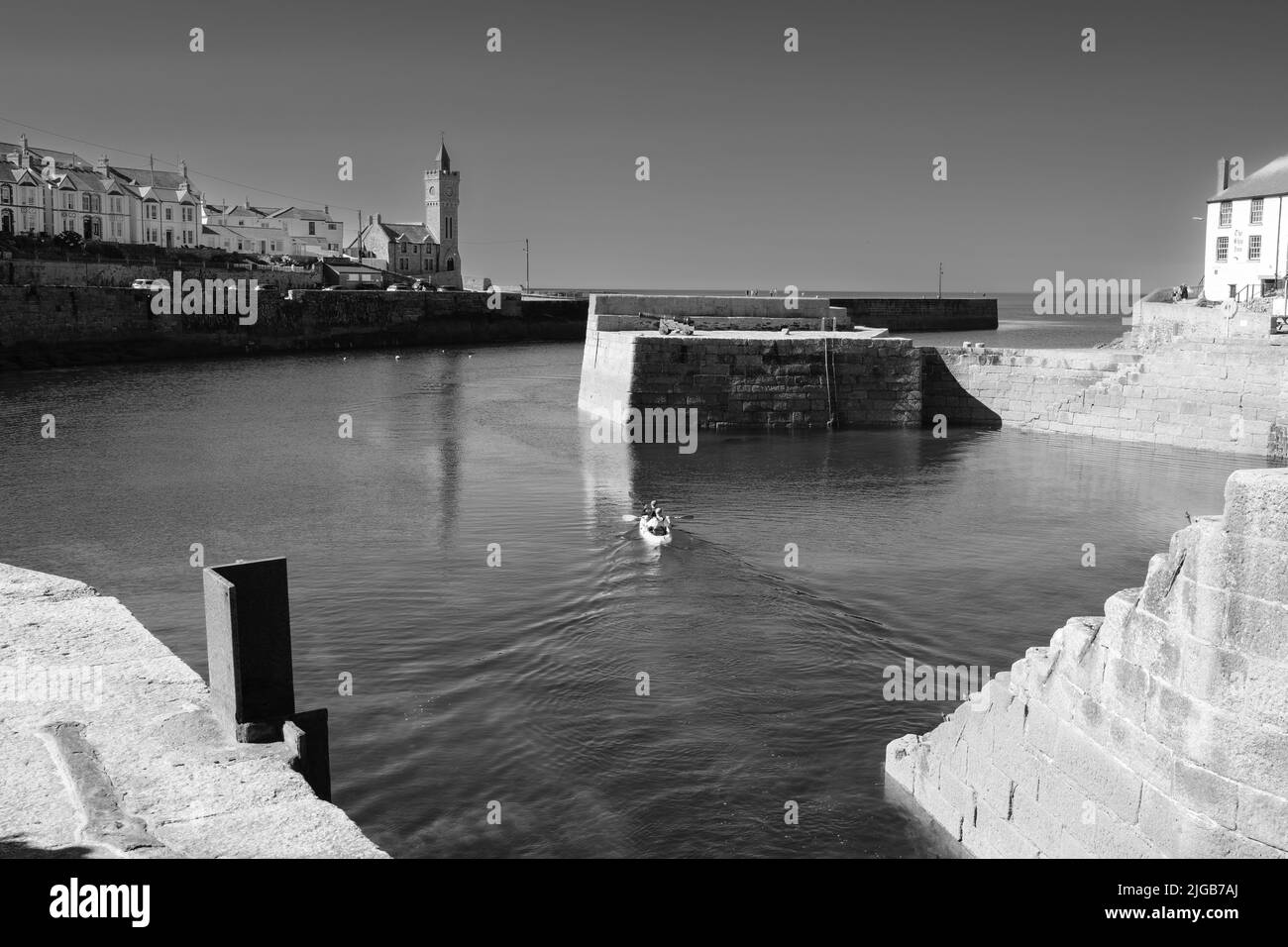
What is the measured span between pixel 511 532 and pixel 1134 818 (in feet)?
47.3

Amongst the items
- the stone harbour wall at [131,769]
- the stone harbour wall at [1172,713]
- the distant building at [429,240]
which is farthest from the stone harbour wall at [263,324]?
the stone harbour wall at [1172,713]

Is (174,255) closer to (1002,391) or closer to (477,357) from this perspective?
(477,357)

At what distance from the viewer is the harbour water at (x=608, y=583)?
9938mm

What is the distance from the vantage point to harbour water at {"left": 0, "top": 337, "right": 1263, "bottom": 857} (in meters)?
9.94

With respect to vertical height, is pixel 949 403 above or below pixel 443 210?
below

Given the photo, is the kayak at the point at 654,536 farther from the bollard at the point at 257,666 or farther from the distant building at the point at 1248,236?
the distant building at the point at 1248,236

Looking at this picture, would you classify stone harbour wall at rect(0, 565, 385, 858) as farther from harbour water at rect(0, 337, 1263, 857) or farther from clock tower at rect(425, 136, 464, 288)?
clock tower at rect(425, 136, 464, 288)

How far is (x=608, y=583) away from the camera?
1628 centimetres

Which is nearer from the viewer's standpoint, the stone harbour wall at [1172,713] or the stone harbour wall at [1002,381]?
the stone harbour wall at [1172,713]

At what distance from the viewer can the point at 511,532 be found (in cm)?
1994

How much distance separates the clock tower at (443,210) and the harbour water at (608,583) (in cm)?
9905

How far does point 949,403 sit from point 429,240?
10321 cm

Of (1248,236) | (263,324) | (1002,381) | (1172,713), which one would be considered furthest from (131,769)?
(263,324)

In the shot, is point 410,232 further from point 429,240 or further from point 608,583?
point 608,583
